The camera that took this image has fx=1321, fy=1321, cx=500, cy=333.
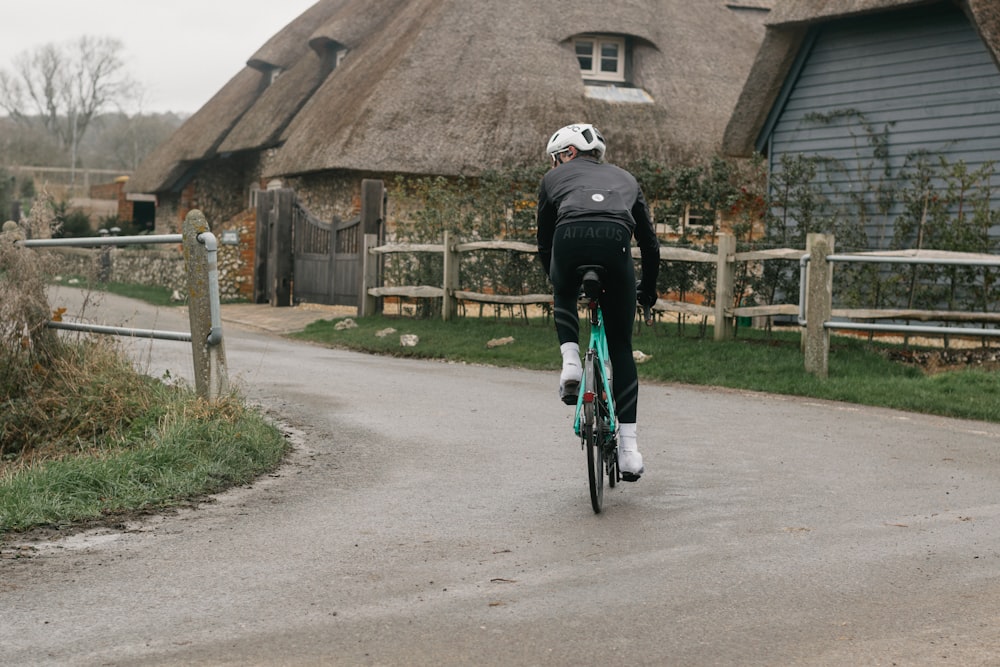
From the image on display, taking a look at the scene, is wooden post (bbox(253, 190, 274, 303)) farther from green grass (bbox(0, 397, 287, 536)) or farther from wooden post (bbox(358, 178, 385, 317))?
green grass (bbox(0, 397, 287, 536))

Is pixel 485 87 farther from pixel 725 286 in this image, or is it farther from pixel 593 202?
pixel 593 202

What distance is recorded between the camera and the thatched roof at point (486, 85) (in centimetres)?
2672

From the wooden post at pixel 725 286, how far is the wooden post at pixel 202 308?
24.1ft

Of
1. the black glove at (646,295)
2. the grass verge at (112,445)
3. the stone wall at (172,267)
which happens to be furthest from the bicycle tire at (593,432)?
the stone wall at (172,267)

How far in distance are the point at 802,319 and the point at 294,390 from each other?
4878 mm

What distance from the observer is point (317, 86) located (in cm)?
3372

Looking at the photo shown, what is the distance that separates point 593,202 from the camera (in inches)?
253

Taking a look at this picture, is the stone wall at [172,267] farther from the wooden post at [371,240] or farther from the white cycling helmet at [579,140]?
the white cycling helmet at [579,140]

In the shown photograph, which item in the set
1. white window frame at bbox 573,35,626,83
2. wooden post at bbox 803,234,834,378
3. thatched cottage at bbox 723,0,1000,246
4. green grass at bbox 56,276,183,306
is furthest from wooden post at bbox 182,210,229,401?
white window frame at bbox 573,35,626,83

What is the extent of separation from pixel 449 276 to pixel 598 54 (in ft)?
46.5

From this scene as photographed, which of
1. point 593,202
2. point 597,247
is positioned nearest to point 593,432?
point 597,247

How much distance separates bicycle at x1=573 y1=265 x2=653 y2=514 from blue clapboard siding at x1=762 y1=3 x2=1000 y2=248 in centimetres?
1251

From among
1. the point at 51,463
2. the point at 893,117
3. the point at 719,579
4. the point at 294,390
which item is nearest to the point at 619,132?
the point at 893,117

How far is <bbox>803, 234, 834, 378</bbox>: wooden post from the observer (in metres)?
12.4
